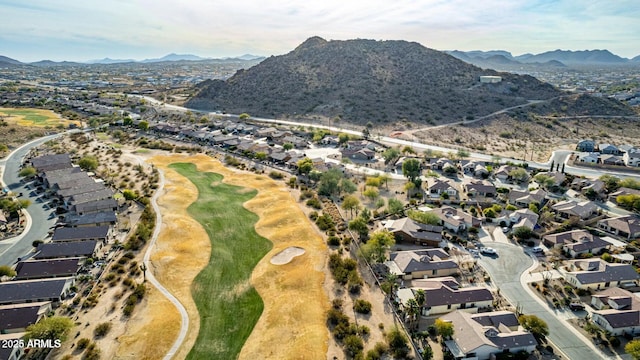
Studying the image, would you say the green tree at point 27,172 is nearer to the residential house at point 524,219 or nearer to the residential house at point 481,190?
the residential house at point 481,190

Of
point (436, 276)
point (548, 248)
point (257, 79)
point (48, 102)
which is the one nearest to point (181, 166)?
point (436, 276)

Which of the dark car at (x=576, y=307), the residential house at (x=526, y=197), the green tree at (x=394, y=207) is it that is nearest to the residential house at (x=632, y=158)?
the residential house at (x=526, y=197)

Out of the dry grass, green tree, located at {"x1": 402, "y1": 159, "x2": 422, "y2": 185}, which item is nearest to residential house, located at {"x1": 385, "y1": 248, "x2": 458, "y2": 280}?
green tree, located at {"x1": 402, "y1": 159, "x2": 422, "y2": 185}

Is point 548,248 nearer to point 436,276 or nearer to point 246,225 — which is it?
point 436,276

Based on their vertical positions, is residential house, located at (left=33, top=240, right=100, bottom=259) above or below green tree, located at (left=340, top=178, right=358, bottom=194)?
below

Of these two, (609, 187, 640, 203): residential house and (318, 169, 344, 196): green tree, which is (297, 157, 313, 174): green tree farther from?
(609, 187, 640, 203): residential house
